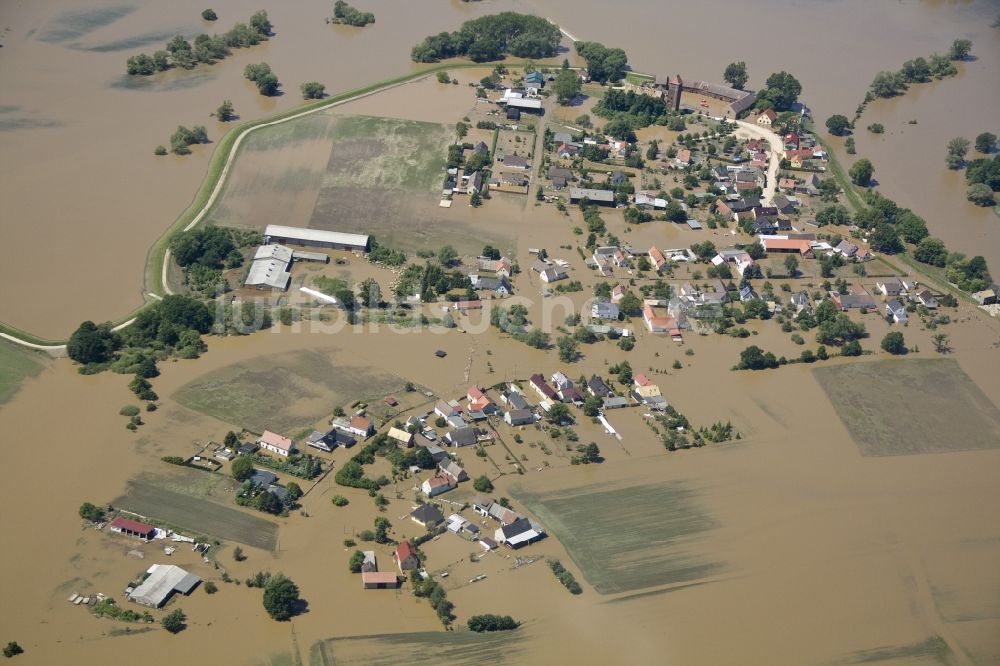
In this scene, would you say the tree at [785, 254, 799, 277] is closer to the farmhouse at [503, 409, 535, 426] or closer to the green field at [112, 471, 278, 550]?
the farmhouse at [503, 409, 535, 426]

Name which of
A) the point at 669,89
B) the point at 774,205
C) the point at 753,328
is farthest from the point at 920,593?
the point at 669,89

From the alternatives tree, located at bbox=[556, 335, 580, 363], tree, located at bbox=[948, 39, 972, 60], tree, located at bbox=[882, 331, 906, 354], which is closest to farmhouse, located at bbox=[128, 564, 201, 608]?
tree, located at bbox=[556, 335, 580, 363]

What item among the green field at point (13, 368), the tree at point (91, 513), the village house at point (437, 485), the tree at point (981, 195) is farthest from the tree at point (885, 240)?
the green field at point (13, 368)

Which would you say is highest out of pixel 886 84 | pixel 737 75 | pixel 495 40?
pixel 886 84

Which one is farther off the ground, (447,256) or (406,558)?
(447,256)

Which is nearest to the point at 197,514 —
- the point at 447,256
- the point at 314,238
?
the point at 314,238

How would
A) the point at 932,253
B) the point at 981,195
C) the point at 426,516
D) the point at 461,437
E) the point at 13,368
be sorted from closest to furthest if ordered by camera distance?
the point at 426,516 → the point at 461,437 → the point at 13,368 → the point at 932,253 → the point at 981,195

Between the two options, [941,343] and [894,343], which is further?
[941,343]

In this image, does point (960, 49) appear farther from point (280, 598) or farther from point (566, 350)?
point (280, 598)
